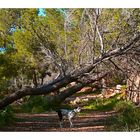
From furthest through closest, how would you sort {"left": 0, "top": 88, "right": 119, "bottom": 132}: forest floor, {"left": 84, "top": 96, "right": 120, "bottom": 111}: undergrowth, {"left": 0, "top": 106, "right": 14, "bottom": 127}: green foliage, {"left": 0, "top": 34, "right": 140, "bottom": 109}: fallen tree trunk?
1. {"left": 84, "top": 96, "right": 120, "bottom": 111}: undergrowth
2. {"left": 0, "top": 106, "right": 14, "bottom": 127}: green foliage
3. {"left": 0, "top": 88, "right": 119, "bottom": 132}: forest floor
4. {"left": 0, "top": 34, "right": 140, "bottom": 109}: fallen tree trunk

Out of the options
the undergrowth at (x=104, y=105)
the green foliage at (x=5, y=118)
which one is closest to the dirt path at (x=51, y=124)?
the green foliage at (x=5, y=118)

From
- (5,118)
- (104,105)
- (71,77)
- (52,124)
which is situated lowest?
(52,124)

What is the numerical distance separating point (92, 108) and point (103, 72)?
8209mm

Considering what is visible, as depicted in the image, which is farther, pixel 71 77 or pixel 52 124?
pixel 52 124

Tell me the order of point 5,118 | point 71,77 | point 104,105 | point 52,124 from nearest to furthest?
point 71,77 → point 5,118 → point 52,124 → point 104,105

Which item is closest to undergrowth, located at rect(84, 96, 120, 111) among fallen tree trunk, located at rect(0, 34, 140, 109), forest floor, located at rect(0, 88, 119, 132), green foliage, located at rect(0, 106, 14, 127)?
forest floor, located at rect(0, 88, 119, 132)

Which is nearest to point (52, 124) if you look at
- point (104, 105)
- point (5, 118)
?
point (5, 118)

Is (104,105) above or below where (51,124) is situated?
above

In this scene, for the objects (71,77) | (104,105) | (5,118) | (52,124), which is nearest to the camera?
(71,77)

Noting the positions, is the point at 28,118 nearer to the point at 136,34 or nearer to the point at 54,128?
the point at 54,128

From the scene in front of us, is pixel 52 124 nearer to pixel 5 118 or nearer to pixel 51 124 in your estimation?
pixel 51 124

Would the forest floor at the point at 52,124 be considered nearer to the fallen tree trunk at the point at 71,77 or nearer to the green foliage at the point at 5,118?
the green foliage at the point at 5,118

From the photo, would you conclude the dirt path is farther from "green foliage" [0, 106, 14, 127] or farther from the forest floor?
"green foliage" [0, 106, 14, 127]
